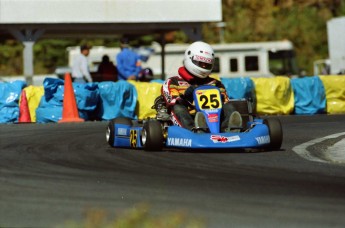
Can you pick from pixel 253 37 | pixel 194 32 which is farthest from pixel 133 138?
pixel 253 37

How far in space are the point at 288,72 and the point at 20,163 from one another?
29.5 metres

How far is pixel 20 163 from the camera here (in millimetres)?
10242

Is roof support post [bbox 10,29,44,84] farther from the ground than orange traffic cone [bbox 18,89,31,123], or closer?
farther from the ground

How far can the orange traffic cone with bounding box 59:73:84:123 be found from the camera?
18.4 metres

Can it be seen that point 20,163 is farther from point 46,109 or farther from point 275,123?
point 46,109

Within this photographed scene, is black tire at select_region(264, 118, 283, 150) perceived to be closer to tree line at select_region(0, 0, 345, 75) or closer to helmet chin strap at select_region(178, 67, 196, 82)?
helmet chin strap at select_region(178, 67, 196, 82)

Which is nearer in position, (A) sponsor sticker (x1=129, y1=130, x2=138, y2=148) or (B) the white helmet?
(A) sponsor sticker (x1=129, y1=130, x2=138, y2=148)

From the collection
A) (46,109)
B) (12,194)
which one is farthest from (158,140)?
(46,109)

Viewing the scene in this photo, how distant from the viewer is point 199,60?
40.4 ft

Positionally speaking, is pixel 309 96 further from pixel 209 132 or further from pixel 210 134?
pixel 210 134

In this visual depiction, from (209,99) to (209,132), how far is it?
16.6 inches

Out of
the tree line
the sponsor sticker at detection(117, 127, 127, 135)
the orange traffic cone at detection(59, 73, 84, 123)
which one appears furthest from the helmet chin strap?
the tree line

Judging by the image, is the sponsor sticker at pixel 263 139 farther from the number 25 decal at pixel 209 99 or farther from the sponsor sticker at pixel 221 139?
the number 25 decal at pixel 209 99

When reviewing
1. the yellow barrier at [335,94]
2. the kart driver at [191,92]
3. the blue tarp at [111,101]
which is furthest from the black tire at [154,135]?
the yellow barrier at [335,94]
